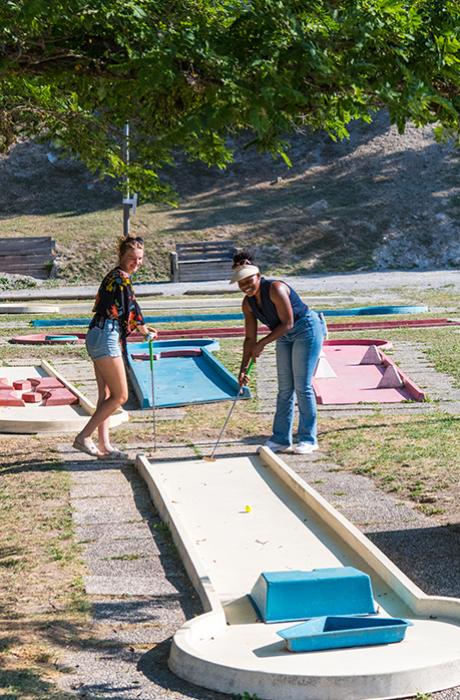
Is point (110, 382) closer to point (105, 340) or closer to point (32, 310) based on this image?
point (105, 340)

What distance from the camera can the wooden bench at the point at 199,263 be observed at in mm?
35125

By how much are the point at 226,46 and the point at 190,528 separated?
302 centimetres

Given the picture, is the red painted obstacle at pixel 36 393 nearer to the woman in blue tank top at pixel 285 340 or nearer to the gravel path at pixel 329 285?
the woman in blue tank top at pixel 285 340

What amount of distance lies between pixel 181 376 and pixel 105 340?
4994mm

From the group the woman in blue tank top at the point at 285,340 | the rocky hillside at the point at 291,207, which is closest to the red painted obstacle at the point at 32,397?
the woman in blue tank top at the point at 285,340

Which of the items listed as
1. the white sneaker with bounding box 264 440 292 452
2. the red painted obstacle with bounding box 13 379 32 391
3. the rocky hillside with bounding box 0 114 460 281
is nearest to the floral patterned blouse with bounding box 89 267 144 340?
the white sneaker with bounding box 264 440 292 452

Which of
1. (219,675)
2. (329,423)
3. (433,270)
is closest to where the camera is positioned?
(219,675)

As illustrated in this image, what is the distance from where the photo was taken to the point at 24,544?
645 centimetres

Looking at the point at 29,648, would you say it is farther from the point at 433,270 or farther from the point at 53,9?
the point at 433,270

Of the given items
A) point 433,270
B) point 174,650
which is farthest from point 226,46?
point 433,270

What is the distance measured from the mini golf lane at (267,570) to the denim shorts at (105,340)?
832mm

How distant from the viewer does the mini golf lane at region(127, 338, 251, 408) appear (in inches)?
464

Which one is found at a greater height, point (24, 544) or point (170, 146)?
point (170, 146)

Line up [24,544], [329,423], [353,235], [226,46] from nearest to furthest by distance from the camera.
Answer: [226,46] < [24,544] < [329,423] < [353,235]
